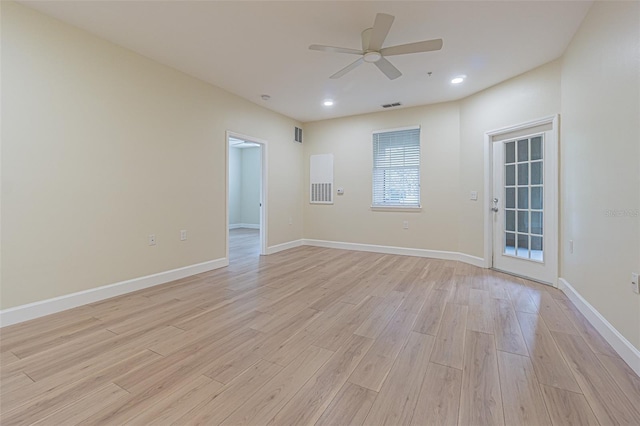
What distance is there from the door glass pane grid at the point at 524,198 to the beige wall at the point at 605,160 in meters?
0.55

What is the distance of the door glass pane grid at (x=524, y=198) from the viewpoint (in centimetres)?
359

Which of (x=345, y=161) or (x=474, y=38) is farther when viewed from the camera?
(x=345, y=161)

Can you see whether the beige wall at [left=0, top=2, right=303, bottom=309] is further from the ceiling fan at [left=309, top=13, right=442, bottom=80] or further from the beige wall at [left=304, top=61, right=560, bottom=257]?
the beige wall at [left=304, top=61, right=560, bottom=257]

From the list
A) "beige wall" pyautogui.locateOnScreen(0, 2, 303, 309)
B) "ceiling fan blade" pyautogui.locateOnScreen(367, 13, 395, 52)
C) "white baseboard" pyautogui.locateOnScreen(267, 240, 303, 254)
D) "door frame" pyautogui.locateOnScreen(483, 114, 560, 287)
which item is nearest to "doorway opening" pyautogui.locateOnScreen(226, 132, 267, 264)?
"white baseboard" pyautogui.locateOnScreen(267, 240, 303, 254)

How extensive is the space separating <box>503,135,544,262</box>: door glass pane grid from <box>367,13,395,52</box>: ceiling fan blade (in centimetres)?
251

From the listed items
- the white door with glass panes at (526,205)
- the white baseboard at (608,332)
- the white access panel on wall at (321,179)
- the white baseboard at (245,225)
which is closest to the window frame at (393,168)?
the white access panel on wall at (321,179)

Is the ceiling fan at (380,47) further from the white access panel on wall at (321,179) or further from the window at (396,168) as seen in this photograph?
the white access panel on wall at (321,179)

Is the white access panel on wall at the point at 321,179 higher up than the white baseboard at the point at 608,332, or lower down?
higher up

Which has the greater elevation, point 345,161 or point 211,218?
point 345,161

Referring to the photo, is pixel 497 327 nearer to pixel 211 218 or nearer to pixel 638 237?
pixel 638 237

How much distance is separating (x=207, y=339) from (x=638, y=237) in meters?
3.02

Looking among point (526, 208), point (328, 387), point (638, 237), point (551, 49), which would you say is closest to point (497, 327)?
point (638, 237)

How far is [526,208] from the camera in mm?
3754

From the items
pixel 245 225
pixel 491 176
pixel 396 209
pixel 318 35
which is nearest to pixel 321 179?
pixel 396 209
